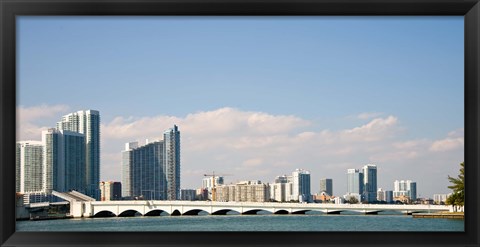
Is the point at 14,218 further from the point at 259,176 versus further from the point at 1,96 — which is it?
the point at 259,176

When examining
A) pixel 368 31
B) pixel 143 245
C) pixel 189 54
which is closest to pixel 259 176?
pixel 189 54

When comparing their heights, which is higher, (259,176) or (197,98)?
(197,98)

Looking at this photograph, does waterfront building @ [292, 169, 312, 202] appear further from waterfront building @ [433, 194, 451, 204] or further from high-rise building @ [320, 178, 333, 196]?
waterfront building @ [433, 194, 451, 204]

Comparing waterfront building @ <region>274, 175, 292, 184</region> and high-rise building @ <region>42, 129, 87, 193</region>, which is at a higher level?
high-rise building @ <region>42, 129, 87, 193</region>

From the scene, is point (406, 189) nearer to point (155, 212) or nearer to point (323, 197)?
point (323, 197)

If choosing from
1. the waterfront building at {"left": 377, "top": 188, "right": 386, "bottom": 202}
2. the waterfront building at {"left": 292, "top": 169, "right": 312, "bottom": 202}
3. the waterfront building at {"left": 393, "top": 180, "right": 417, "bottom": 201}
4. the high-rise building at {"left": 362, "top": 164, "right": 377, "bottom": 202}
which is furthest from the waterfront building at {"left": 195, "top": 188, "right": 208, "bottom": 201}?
the waterfront building at {"left": 393, "top": 180, "right": 417, "bottom": 201}
